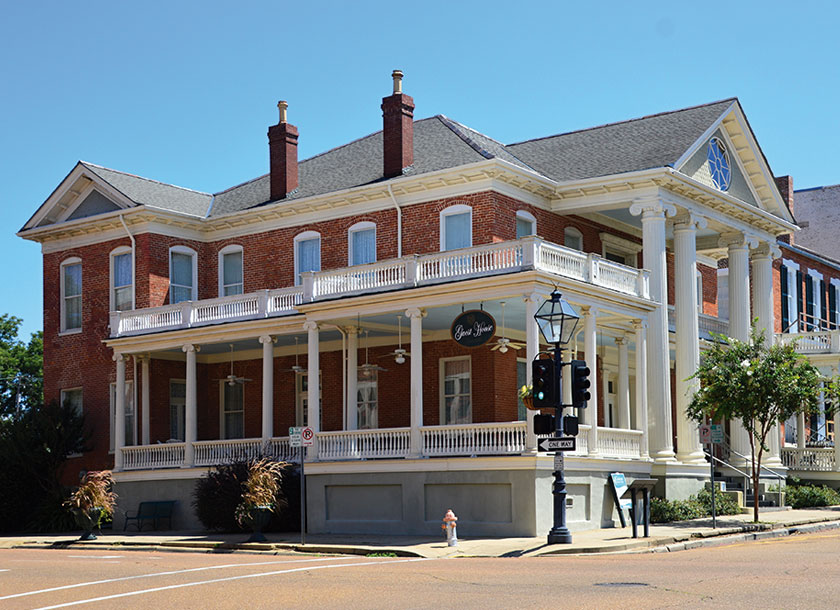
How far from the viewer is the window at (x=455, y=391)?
3275 centimetres

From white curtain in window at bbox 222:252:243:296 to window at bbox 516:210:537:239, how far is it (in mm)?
10292

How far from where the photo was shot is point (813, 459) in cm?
3841

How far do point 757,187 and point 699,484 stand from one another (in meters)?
10.9

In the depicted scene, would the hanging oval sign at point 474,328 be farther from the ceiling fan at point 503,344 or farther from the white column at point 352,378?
the white column at point 352,378

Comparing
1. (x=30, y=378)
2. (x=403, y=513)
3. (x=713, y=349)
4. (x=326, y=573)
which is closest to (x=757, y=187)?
(x=713, y=349)

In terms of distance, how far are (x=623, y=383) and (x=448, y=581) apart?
703 inches

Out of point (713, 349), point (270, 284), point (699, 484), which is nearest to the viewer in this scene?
point (713, 349)

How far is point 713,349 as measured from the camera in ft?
97.2

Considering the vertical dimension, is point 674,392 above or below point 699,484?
above

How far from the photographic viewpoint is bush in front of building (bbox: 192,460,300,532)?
29188 mm

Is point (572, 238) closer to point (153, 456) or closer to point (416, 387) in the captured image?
point (416, 387)

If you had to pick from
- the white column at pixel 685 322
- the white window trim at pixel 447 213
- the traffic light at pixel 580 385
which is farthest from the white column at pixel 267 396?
the traffic light at pixel 580 385

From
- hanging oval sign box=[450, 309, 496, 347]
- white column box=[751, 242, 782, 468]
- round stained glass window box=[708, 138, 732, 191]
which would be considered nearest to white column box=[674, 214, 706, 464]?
round stained glass window box=[708, 138, 732, 191]

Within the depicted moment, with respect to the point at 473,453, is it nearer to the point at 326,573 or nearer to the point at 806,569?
the point at 326,573
